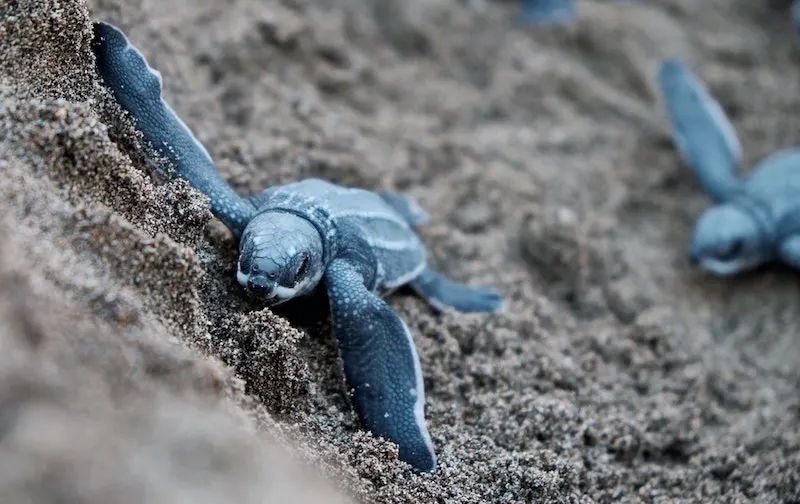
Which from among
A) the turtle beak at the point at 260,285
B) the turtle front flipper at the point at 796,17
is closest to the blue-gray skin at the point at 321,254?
the turtle beak at the point at 260,285

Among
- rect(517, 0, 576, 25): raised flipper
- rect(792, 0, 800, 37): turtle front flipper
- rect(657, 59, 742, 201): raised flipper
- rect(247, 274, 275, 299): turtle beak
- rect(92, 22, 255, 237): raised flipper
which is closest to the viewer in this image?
rect(247, 274, 275, 299): turtle beak

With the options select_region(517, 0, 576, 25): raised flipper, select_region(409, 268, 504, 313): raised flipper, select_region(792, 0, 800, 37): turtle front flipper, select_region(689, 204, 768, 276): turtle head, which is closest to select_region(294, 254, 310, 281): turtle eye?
select_region(409, 268, 504, 313): raised flipper

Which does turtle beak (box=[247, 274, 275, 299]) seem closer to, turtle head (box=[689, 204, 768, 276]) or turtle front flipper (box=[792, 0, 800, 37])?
turtle head (box=[689, 204, 768, 276])

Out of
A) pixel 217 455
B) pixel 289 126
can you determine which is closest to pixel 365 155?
pixel 289 126

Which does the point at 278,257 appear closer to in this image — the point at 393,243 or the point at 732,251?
the point at 393,243

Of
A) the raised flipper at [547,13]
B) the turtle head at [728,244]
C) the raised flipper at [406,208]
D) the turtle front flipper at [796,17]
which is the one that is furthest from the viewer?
the turtle front flipper at [796,17]

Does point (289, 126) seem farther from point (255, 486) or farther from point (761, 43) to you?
point (761, 43)

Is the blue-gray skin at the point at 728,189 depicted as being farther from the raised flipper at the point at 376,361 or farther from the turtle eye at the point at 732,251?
the raised flipper at the point at 376,361
